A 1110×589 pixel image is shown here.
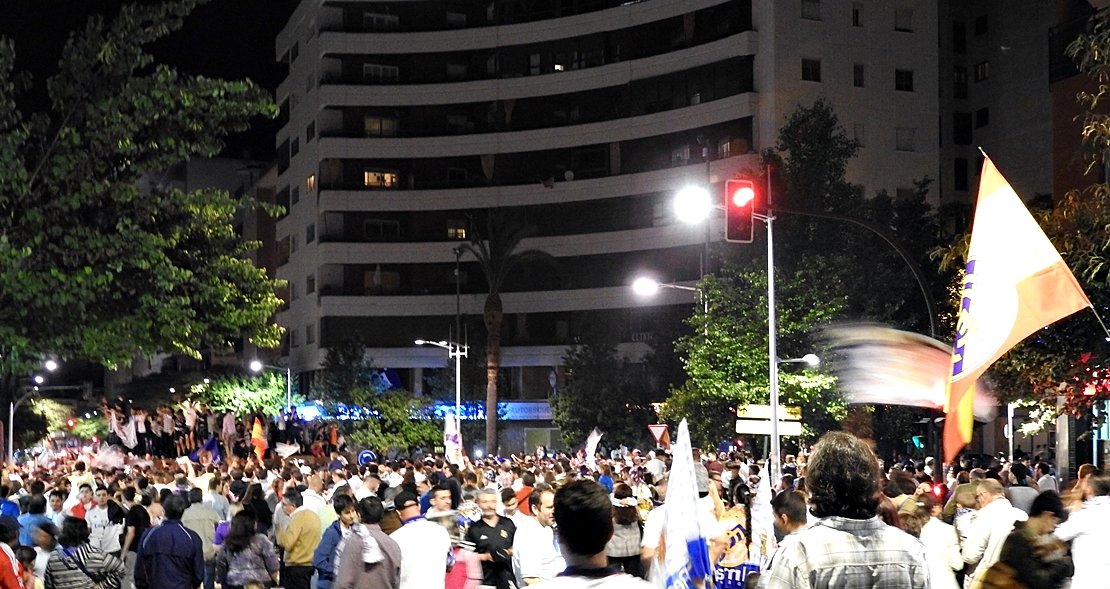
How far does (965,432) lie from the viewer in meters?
10.8

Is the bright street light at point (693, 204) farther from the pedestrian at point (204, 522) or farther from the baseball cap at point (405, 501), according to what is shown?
the baseball cap at point (405, 501)

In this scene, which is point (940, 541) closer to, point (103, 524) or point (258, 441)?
point (103, 524)

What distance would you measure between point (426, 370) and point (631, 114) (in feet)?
56.0

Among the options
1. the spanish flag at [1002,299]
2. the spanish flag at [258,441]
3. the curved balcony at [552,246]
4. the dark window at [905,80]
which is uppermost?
the dark window at [905,80]

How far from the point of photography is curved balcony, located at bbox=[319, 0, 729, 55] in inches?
2544

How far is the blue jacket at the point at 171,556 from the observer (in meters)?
11.9

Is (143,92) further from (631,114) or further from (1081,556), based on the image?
(631,114)

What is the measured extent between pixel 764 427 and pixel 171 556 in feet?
56.2

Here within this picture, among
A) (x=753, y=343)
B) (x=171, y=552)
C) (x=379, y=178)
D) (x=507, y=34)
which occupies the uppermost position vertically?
(x=507, y=34)

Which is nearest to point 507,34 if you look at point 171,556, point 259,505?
point 259,505

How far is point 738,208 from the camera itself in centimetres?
1977

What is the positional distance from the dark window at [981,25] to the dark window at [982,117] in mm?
3908

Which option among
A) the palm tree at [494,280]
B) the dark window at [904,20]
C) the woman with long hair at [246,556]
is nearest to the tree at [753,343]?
the palm tree at [494,280]

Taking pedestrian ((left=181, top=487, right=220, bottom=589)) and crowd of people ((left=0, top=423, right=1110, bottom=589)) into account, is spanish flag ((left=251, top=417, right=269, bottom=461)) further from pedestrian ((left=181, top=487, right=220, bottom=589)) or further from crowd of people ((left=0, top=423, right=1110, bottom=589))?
pedestrian ((left=181, top=487, right=220, bottom=589))
